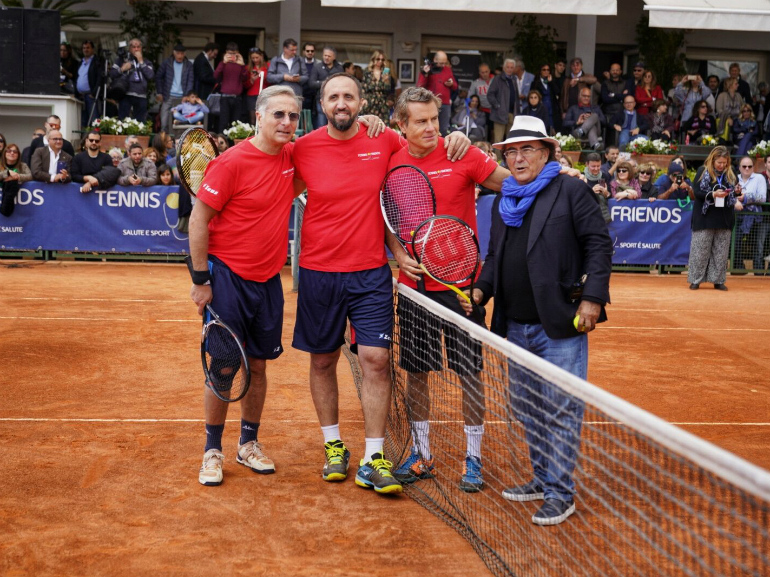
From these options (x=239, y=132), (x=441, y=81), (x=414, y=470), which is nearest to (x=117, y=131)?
(x=239, y=132)

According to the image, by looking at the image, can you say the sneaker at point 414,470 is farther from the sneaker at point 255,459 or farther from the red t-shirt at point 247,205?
the red t-shirt at point 247,205

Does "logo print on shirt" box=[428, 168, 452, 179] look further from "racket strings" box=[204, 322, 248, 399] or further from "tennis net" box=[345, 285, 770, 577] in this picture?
"racket strings" box=[204, 322, 248, 399]

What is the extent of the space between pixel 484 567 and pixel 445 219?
192cm

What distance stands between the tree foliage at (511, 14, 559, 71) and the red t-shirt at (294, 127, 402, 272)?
1841cm

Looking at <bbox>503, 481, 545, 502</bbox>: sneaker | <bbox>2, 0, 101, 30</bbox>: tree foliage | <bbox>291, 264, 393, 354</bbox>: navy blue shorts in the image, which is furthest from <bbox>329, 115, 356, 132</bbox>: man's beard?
<bbox>2, 0, 101, 30</bbox>: tree foliage

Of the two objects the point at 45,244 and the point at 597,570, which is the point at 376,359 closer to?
the point at 597,570

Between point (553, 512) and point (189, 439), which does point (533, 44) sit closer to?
point (189, 439)

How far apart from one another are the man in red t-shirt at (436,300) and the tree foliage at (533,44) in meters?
18.2

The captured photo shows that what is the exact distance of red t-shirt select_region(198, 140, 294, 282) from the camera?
202 inches

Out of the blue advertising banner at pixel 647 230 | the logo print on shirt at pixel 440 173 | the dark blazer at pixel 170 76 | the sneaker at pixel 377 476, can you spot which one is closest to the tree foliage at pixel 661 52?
the blue advertising banner at pixel 647 230

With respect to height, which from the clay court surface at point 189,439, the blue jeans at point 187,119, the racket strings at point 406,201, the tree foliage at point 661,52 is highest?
the tree foliage at point 661,52

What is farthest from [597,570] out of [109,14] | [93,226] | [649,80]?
[109,14]

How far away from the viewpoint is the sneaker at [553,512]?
184 inches

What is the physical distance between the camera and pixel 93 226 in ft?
52.4
